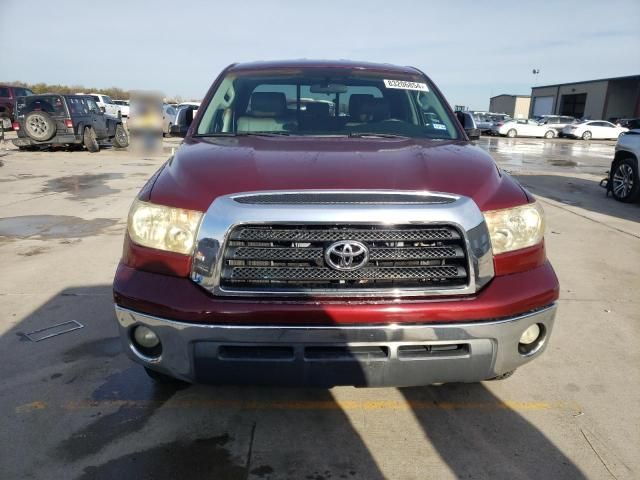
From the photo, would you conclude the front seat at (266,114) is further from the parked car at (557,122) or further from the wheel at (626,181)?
the parked car at (557,122)

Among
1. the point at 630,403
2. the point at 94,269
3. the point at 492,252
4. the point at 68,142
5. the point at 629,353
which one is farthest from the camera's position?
the point at 68,142

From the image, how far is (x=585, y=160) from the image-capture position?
746 inches

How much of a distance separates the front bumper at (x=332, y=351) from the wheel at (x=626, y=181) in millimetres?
8165

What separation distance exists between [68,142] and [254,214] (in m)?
15.6

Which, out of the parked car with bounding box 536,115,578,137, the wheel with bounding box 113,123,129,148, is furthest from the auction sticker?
the parked car with bounding box 536,115,578,137

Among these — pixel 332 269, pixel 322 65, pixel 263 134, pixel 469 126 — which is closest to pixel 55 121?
pixel 322 65

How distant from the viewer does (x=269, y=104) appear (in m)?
3.42

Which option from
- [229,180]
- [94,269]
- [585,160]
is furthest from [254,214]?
[585,160]

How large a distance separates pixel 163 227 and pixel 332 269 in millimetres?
780

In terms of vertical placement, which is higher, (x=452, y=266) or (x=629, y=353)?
(x=452, y=266)

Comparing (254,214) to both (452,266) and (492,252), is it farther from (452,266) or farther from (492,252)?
(492,252)

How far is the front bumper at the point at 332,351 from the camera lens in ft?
6.59

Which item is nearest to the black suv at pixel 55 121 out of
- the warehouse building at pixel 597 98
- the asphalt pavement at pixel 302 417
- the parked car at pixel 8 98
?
the parked car at pixel 8 98

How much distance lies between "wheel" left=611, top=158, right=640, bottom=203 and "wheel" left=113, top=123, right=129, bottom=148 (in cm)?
1531
